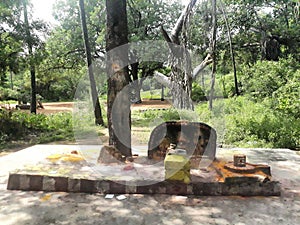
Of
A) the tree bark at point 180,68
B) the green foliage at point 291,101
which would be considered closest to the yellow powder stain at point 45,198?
the tree bark at point 180,68

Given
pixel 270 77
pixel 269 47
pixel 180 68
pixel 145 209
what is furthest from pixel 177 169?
pixel 269 47

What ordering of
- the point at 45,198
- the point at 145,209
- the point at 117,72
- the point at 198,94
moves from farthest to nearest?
the point at 198,94 < the point at 117,72 < the point at 45,198 < the point at 145,209

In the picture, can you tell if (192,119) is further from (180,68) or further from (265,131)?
(265,131)

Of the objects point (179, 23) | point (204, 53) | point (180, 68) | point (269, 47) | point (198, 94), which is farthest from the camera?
point (198, 94)

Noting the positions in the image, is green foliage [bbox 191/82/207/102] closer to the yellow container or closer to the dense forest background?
the dense forest background

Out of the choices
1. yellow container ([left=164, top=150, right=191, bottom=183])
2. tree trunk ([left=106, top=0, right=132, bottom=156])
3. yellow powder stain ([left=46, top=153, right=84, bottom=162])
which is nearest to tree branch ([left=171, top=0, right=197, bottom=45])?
tree trunk ([left=106, top=0, right=132, bottom=156])

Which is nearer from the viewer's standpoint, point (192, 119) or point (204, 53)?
point (192, 119)

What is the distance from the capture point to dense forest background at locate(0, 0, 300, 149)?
8023 mm

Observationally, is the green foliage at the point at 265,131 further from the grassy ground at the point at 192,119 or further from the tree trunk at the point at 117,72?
the tree trunk at the point at 117,72

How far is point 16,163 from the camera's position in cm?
505

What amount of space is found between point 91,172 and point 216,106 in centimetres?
965

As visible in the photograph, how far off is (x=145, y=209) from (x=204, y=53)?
13926 mm

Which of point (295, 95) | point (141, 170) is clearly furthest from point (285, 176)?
point (295, 95)

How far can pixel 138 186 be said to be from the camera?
11.8 ft
